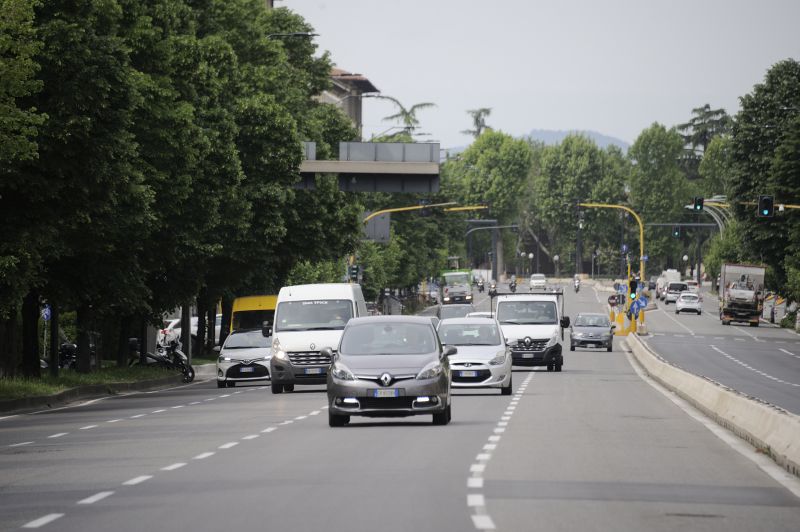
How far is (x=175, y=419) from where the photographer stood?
29.3 m

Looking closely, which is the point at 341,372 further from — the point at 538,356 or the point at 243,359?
the point at 538,356

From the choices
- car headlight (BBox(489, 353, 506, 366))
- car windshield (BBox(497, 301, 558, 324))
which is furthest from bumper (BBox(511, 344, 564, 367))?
car headlight (BBox(489, 353, 506, 366))

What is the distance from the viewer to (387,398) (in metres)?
24.6

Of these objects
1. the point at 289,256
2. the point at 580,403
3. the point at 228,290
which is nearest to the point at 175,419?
the point at 580,403

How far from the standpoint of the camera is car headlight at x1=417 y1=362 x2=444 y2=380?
24609mm

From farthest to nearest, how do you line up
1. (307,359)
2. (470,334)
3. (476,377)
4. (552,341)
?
(552,341)
(307,359)
(470,334)
(476,377)

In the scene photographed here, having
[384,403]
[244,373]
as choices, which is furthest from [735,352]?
[384,403]

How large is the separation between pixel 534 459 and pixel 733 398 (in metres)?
Answer: 8.02

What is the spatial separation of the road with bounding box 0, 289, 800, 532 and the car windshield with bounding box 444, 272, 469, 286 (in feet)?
394

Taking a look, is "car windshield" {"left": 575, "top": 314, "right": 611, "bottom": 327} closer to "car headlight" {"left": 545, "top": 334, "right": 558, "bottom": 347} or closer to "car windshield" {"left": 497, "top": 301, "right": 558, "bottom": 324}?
"car windshield" {"left": 497, "top": 301, "right": 558, "bottom": 324}

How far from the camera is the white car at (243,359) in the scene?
46.9 metres

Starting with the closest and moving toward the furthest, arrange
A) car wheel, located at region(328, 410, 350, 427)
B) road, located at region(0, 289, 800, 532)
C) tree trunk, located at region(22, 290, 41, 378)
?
road, located at region(0, 289, 800, 532)
car wheel, located at region(328, 410, 350, 427)
tree trunk, located at region(22, 290, 41, 378)

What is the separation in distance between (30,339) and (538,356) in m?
15.2

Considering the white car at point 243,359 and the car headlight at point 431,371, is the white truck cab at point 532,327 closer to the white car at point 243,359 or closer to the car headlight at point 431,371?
the white car at point 243,359
